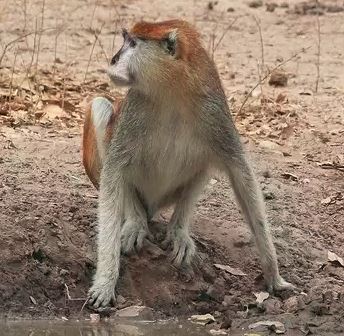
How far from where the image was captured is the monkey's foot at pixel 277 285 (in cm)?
666

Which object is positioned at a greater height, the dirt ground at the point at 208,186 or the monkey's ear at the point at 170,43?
the monkey's ear at the point at 170,43

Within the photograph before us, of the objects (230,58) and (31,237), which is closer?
(31,237)

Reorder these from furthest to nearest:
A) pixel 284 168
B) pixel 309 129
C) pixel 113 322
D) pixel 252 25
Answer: pixel 252 25 < pixel 309 129 < pixel 284 168 < pixel 113 322

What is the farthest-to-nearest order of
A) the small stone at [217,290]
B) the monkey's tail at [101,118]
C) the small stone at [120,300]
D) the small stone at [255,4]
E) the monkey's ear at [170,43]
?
the small stone at [255,4], the monkey's tail at [101,118], the small stone at [217,290], the small stone at [120,300], the monkey's ear at [170,43]

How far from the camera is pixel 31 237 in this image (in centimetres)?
655

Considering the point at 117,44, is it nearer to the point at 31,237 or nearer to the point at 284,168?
the point at 284,168

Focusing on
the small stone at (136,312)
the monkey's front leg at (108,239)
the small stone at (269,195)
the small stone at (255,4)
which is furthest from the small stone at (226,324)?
the small stone at (255,4)

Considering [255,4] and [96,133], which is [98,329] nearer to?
[96,133]

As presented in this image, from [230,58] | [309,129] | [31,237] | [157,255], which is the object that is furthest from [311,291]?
[230,58]

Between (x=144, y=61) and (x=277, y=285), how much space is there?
5.41 feet

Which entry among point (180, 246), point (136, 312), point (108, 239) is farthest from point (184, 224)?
point (136, 312)

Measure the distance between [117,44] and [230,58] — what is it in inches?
46.9

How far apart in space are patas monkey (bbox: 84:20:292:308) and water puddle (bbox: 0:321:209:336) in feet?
0.58

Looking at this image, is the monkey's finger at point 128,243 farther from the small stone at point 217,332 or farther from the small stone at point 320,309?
the small stone at point 320,309
